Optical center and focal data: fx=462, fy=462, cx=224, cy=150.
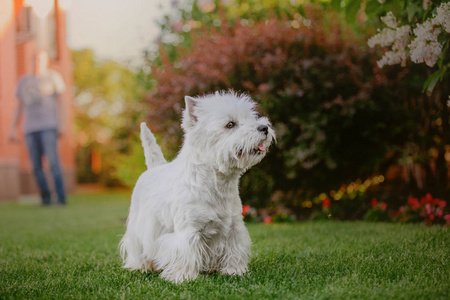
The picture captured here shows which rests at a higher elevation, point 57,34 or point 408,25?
point 57,34

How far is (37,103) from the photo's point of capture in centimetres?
888

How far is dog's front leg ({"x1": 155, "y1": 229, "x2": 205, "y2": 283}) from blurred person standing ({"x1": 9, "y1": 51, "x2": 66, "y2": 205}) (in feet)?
21.7

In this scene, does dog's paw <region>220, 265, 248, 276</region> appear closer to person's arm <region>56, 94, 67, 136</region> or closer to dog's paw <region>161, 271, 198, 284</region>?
dog's paw <region>161, 271, 198, 284</region>

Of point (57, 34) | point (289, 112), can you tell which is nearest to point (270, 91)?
point (289, 112)

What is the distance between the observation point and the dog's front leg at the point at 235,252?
313 cm

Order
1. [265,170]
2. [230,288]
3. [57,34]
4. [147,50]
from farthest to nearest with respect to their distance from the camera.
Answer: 1. [57,34]
2. [147,50]
3. [265,170]
4. [230,288]

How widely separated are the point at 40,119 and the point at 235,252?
698 cm

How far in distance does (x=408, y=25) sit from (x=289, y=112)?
2.31 meters

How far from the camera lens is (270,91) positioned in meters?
5.79

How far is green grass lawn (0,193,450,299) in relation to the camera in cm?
261

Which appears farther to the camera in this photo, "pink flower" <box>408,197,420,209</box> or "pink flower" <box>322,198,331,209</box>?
"pink flower" <box>322,198,331,209</box>

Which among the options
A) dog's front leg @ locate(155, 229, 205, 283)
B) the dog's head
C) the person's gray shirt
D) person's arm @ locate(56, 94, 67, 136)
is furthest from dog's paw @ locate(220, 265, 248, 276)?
person's arm @ locate(56, 94, 67, 136)

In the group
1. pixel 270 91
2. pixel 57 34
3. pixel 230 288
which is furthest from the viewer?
pixel 57 34

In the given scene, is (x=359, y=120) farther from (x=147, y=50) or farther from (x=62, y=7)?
(x=62, y=7)
